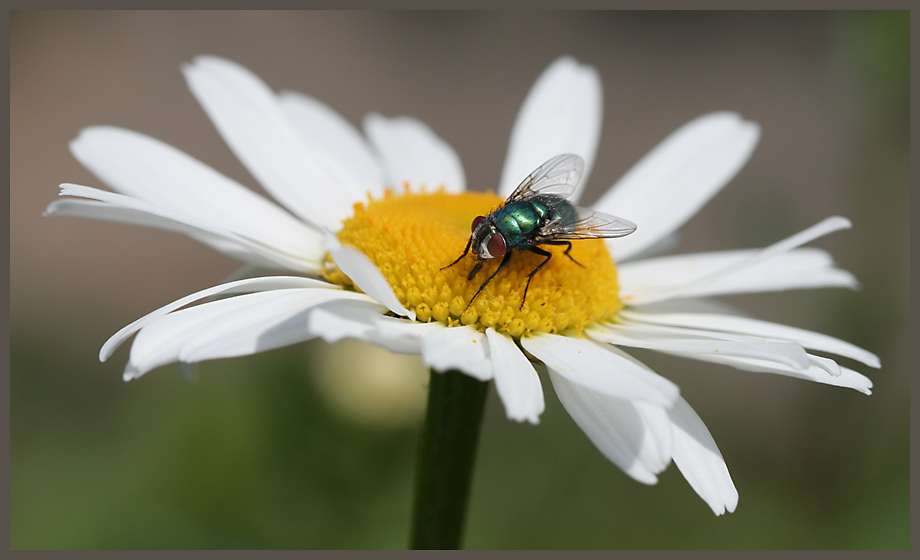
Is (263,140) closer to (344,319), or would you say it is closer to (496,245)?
(496,245)

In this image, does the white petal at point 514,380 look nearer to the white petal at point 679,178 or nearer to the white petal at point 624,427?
the white petal at point 624,427

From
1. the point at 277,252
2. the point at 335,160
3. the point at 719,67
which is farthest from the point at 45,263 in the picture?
the point at 719,67

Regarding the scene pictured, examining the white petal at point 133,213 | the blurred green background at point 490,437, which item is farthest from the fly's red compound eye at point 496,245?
the blurred green background at point 490,437

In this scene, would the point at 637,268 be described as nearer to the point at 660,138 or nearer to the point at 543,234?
the point at 543,234

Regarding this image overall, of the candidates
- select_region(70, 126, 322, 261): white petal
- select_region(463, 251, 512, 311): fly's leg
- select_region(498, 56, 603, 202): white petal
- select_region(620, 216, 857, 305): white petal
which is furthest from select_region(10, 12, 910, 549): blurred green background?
select_region(463, 251, 512, 311): fly's leg

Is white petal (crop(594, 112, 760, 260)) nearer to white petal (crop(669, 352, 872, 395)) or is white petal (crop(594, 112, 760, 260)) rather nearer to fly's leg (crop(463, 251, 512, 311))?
fly's leg (crop(463, 251, 512, 311))
